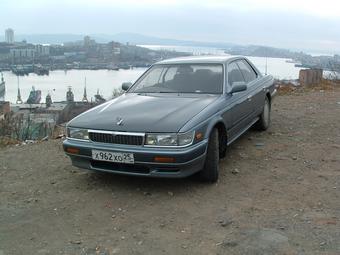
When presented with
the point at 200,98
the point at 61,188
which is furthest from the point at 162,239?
the point at 200,98

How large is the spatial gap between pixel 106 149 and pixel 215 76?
6.50 ft

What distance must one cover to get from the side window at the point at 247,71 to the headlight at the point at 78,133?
287 centimetres

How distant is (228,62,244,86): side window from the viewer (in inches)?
226

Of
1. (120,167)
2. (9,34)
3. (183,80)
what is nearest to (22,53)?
(9,34)

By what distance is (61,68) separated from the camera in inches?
1017

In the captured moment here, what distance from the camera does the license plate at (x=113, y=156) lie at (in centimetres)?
430

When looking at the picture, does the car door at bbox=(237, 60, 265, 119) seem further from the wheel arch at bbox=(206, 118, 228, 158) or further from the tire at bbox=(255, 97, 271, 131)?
the wheel arch at bbox=(206, 118, 228, 158)

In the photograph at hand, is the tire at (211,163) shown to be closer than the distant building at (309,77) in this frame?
Yes

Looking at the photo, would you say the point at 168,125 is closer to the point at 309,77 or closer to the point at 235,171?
the point at 235,171

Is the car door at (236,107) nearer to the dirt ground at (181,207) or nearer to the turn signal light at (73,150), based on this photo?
the dirt ground at (181,207)

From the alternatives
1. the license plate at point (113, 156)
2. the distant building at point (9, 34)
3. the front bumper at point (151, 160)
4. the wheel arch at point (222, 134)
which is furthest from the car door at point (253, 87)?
the distant building at point (9, 34)

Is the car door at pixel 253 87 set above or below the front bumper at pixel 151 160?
above

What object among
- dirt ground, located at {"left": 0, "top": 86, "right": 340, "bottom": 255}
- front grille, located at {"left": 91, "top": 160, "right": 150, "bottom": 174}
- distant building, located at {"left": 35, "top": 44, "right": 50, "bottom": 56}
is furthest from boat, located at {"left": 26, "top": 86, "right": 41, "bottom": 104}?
front grille, located at {"left": 91, "top": 160, "right": 150, "bottom": 174}

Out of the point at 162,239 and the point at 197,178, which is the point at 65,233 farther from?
the point at 197,178
